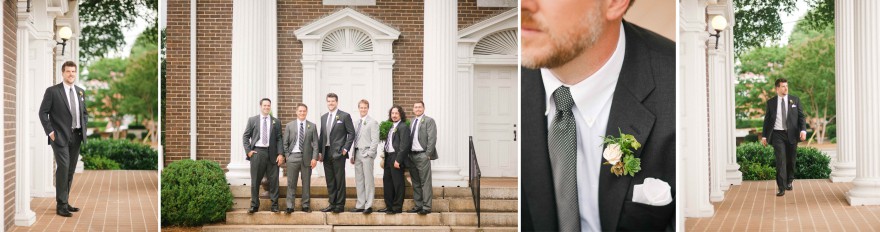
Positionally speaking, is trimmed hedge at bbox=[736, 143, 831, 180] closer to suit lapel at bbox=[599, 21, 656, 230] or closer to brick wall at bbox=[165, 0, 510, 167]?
brick wall at bbox=[165, 0, 510, 167]

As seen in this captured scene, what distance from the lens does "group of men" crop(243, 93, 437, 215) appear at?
957cm

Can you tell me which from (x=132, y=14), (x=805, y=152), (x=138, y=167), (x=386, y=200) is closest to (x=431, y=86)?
(x=386, y=200)

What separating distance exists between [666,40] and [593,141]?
1.05m

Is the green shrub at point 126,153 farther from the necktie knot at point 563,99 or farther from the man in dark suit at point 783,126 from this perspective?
the necktie knot at point 563,99

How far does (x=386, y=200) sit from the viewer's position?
32.1 feet

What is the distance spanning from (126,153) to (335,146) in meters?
11.4

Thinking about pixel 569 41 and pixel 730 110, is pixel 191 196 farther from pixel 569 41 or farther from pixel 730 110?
pixel 730 110

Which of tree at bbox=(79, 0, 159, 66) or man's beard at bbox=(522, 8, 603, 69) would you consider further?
tree at bbox=(79, 0, 159, 66)

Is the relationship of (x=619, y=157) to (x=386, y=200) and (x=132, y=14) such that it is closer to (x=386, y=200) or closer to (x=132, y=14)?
(x=386, y=200)

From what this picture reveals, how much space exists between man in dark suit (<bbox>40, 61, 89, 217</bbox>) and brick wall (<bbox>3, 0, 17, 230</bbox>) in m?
0.34

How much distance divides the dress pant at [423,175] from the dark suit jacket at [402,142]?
0.12 metres

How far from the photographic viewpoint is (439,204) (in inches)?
400

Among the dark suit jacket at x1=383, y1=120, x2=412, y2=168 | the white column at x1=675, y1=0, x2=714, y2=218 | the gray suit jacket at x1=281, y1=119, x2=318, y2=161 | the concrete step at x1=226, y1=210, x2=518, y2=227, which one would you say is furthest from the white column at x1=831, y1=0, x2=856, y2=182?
the gray suit jacket at x1=281, y1=119, x2=318, y2=161

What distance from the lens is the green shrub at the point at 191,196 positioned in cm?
957
